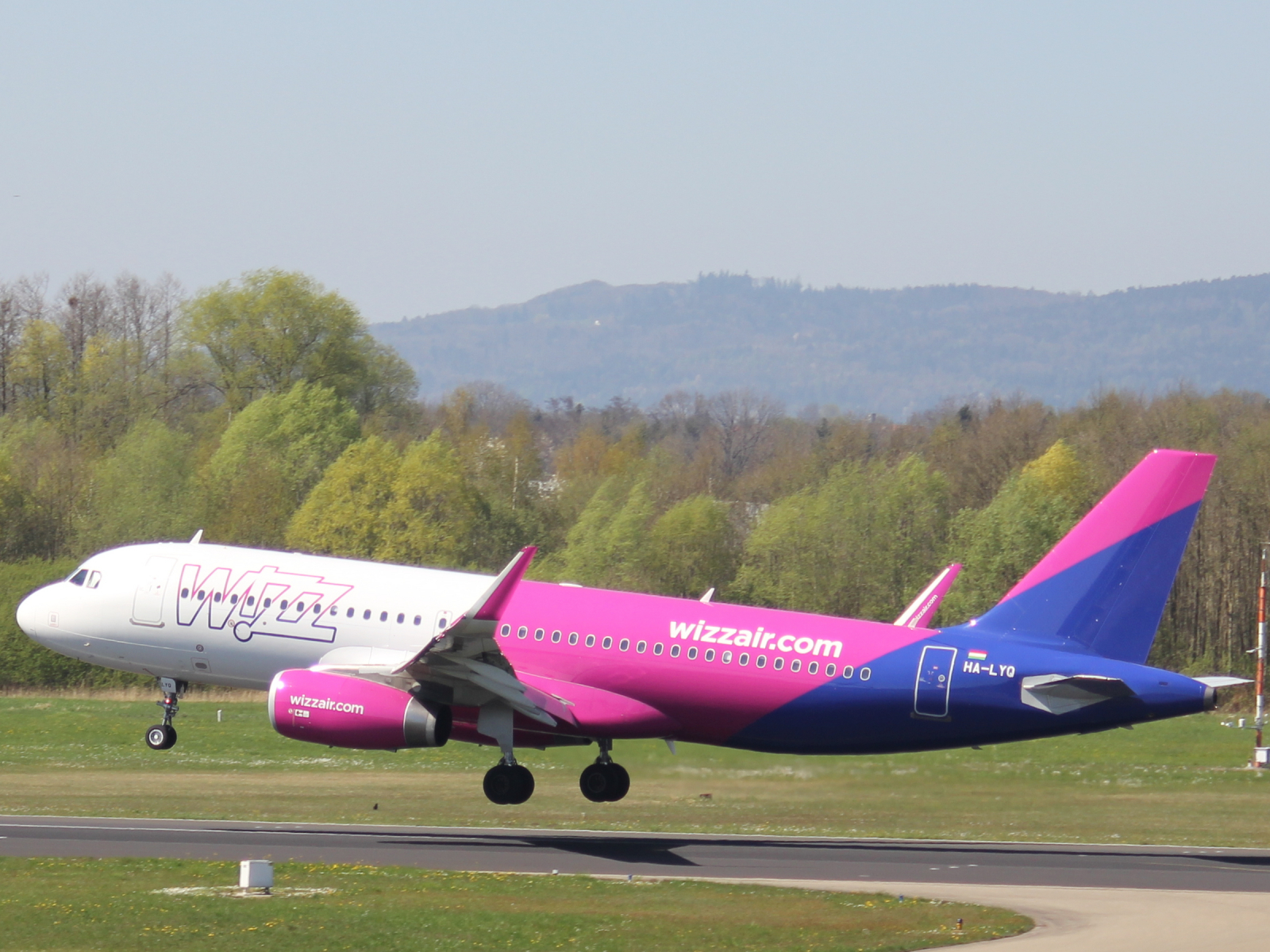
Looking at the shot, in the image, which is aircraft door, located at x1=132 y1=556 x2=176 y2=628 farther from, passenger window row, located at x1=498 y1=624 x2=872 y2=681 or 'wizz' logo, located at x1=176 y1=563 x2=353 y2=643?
passenger window row, located at x1=498 y1=624 x2=872 y2=681

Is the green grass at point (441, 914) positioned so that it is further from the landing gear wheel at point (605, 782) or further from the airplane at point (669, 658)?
the landing gear wheel at point (605, 782)

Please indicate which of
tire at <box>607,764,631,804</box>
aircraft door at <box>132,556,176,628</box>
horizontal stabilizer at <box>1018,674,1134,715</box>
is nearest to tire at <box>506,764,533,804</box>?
tire at <box>607,764,631,804</box>

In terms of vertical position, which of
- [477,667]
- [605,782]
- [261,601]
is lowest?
[605,782]

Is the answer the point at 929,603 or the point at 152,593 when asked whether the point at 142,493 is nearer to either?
the point at 152,593

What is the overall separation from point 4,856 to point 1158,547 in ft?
71.9

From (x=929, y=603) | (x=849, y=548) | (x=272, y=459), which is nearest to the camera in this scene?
(x=929, y=603)

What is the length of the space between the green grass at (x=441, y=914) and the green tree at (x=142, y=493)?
54.6 meters

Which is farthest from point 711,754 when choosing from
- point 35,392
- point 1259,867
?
point 35,392

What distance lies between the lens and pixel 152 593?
35281 millimetres

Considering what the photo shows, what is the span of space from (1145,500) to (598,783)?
40.3ft

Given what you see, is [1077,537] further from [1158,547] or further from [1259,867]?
[1259,867]

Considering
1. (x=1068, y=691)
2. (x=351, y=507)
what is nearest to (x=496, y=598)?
(x=1068, y=691)

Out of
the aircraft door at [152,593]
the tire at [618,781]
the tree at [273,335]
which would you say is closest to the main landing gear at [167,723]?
the aircraft door at [152,593]

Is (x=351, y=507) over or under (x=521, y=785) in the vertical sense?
over
